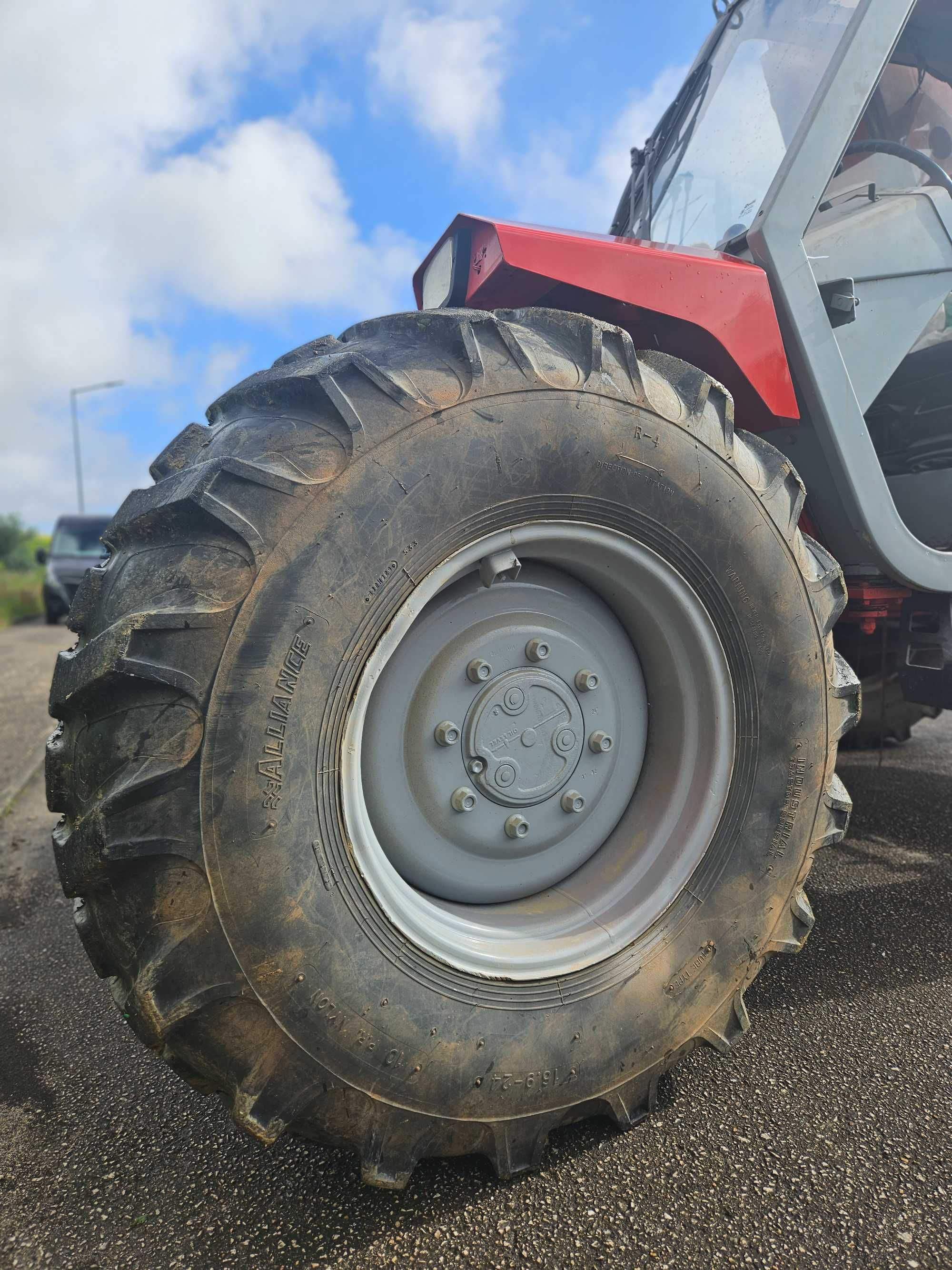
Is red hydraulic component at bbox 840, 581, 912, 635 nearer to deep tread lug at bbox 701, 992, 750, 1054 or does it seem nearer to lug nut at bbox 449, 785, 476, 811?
deep tread lug at bbox 701, 992, 750, 1054

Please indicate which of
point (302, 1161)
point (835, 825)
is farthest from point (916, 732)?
point (302, 1161)

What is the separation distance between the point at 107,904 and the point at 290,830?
29 cm

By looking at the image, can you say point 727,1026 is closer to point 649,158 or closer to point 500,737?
point 500,737

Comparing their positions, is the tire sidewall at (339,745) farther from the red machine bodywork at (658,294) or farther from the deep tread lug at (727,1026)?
A: the red machine bodywork at (658,294)

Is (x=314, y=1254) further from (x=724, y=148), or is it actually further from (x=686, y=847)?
(x=724, y=148)

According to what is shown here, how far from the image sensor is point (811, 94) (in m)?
2.08

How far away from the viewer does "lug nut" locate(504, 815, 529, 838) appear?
159 centimetres

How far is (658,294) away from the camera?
5.72 feet

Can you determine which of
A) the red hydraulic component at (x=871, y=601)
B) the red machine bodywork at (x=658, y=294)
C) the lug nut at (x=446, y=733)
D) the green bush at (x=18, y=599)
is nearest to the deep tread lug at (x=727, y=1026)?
the lug nut at (x=446, y=733)

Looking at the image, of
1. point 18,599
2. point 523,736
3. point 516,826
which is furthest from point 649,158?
point 18,599

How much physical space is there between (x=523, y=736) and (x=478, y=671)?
6.5 inches

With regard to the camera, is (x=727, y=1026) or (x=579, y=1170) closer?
(x=579, y=1170)

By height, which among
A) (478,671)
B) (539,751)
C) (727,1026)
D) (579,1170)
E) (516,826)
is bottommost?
(579,1170)

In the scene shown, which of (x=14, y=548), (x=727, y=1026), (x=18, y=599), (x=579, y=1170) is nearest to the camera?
(x=579, y=1170)
